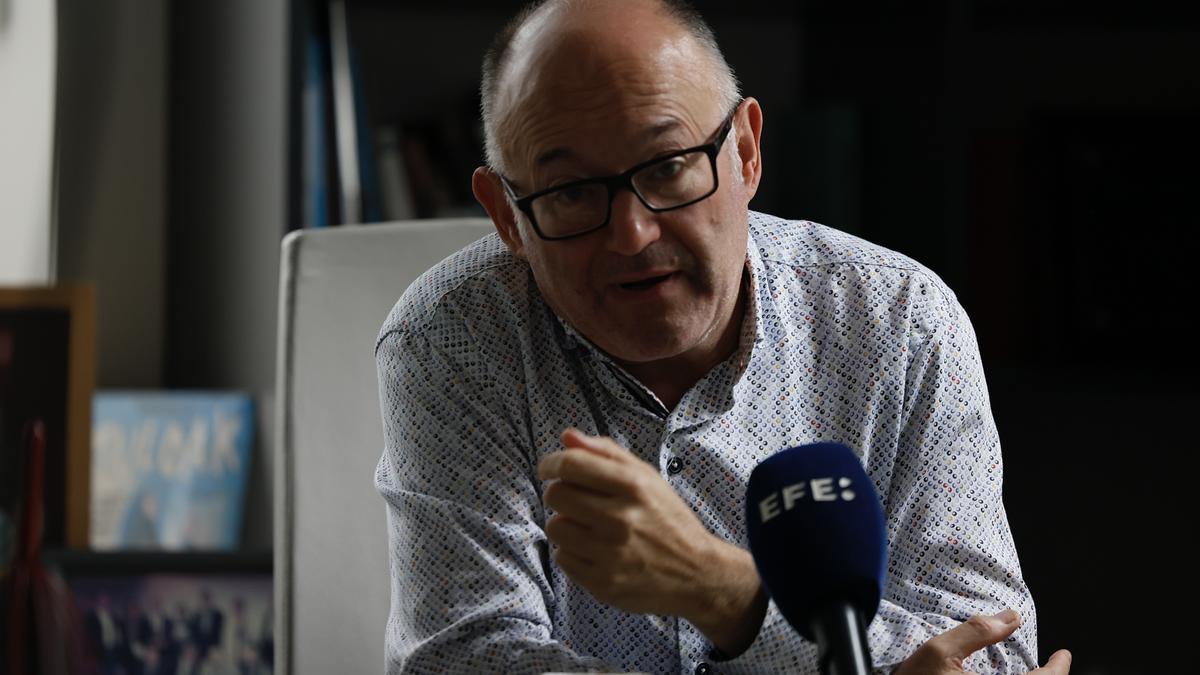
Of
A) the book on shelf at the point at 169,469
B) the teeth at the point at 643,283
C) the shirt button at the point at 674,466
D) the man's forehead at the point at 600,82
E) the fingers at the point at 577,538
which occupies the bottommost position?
the book on shelf at the point at 169,469

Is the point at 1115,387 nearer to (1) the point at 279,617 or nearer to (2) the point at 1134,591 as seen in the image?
(2) the point at 1134,591

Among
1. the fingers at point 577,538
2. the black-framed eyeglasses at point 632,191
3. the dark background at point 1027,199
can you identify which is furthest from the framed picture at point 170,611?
the fingers at point 577,538

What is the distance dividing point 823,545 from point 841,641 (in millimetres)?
56

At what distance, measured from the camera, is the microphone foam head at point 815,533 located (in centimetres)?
69

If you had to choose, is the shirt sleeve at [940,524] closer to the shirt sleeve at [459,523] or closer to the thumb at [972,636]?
the thumb at [972,636]

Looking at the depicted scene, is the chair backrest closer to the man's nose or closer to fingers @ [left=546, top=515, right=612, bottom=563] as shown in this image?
the man's nose

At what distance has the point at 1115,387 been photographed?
2207mm

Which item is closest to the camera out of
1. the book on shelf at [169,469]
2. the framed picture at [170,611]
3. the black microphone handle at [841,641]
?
the black microphone handle at [841,641]

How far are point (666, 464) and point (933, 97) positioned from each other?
1.26 metres

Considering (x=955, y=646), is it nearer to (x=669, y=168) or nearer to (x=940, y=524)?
(x=940, y=524)

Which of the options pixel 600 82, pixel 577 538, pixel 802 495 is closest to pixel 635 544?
pixel 577 538

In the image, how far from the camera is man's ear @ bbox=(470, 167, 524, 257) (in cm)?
124

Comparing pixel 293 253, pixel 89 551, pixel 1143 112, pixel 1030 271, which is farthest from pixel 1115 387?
pixel 89 551

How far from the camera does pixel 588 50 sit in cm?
113
